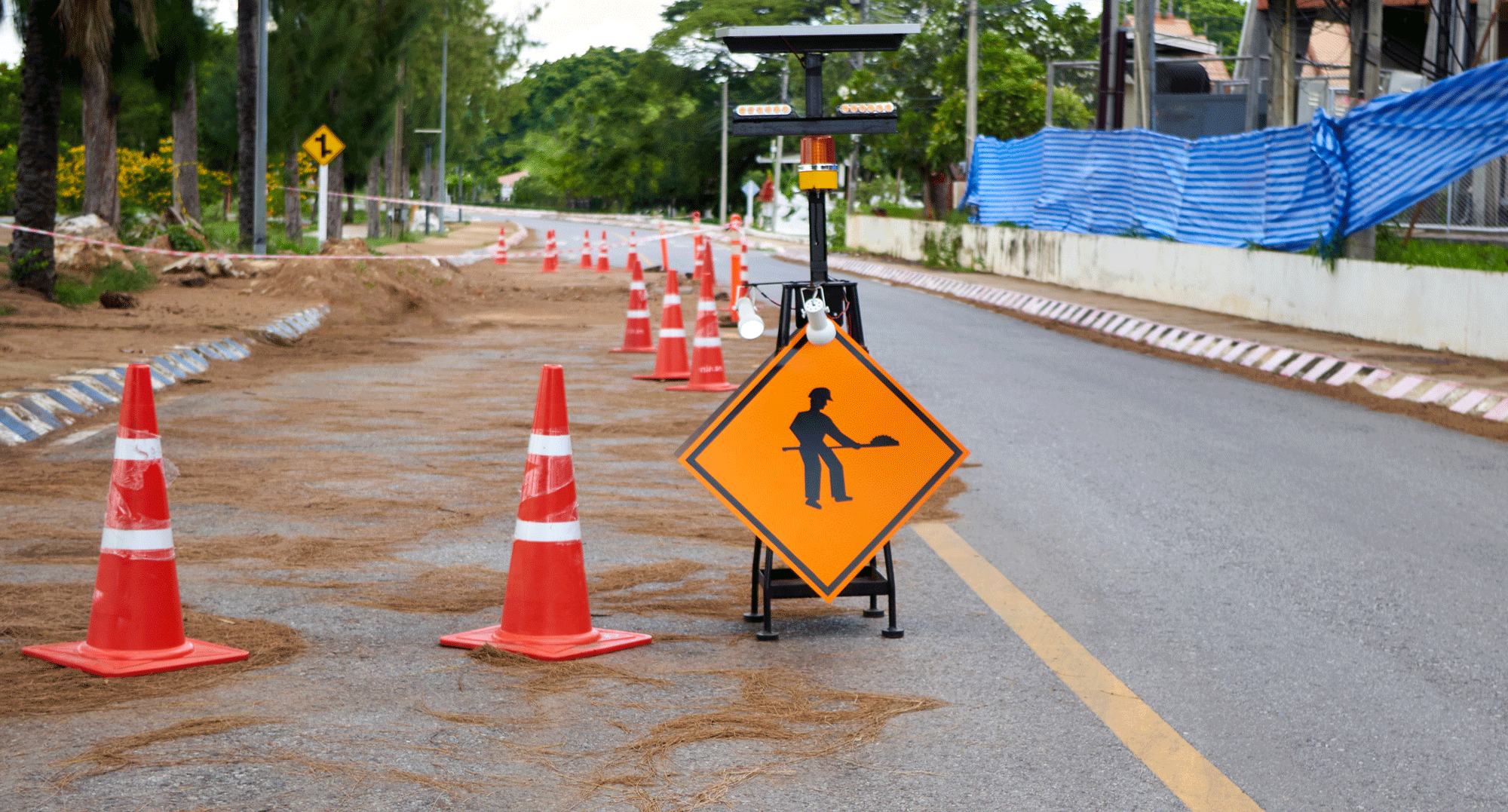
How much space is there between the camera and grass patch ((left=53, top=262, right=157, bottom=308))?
20.1m

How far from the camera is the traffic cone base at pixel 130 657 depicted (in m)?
5.00

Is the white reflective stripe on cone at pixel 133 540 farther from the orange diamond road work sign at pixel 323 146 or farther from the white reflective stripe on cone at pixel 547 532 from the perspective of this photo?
the orange diamond road work sign at pixel 323 146

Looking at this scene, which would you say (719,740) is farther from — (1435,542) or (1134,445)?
(1134,445)

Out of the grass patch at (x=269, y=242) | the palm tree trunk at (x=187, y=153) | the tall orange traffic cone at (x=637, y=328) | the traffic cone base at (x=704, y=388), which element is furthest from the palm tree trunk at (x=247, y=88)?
the traffic cone base at (x=704, y=388)

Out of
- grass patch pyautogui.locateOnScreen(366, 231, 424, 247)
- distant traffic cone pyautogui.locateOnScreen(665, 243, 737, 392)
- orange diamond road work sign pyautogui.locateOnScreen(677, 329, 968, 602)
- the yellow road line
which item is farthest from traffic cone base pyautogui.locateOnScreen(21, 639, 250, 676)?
grass patch pyautogui.locateOnScreen(366, 231, 424, 247)

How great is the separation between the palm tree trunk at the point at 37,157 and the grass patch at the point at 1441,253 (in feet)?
52.4

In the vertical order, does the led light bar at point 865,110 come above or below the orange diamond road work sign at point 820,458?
above

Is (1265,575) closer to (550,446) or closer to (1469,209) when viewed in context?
(550,446)

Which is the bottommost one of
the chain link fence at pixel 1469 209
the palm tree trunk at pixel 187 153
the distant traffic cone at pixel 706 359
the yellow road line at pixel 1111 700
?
the yellow road line at pixel 1111 700

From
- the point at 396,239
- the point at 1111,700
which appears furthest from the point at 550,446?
the point at 396,239

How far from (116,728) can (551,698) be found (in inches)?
49.6

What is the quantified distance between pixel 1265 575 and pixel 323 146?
97.8ft

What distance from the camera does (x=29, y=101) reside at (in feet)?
62.5

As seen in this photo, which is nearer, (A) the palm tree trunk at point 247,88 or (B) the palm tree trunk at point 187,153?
(A) the palm tree trunk at point 247,88
